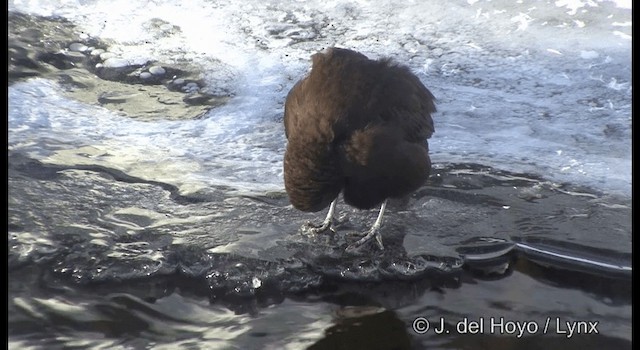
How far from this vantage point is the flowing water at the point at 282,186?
3.10m

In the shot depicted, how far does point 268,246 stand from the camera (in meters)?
3.61

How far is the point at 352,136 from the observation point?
11.0 ft

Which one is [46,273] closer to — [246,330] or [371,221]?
[246,330]

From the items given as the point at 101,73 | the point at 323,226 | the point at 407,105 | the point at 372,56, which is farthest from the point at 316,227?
the point at 101,73

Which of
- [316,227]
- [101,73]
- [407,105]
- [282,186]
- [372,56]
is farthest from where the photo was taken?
[372,56]

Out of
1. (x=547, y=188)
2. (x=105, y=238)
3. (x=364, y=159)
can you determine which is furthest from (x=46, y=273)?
(x=547, y=188)

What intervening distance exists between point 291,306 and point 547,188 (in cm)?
180

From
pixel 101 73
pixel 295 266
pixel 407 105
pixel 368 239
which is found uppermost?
pixel 101 73

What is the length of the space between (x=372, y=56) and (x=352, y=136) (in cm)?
248

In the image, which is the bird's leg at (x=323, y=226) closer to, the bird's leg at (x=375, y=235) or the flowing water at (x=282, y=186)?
the flowing water at (x=282, y=186)

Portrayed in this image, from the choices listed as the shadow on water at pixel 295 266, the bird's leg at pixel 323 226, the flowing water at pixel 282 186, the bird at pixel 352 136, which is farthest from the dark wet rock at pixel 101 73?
the bird at pixel 352 136

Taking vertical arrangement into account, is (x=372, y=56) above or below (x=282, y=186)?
above

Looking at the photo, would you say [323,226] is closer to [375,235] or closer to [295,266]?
[375,235]

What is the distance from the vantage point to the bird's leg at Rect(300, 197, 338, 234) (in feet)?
12.4
